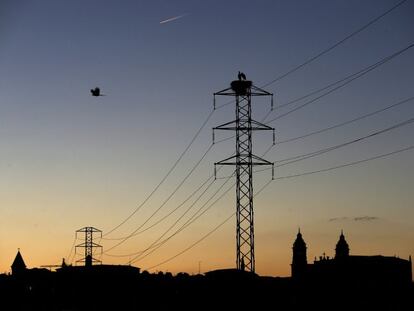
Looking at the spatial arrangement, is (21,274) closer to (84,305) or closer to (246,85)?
(84,305)

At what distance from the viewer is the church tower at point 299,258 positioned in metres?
174

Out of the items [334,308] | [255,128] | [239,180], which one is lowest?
[334,308]

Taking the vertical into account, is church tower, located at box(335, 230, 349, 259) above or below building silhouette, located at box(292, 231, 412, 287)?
above

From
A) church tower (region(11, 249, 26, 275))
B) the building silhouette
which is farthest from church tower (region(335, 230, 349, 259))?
church tower (region(11, 249, 26, 275))

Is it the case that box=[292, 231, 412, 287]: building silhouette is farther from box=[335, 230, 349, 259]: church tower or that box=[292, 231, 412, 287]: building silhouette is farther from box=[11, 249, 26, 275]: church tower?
box=[11, 249, 26, 275]: church tower

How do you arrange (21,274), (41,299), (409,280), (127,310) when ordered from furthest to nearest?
(21,274) < (409,280) < (41,299) < (127,310)

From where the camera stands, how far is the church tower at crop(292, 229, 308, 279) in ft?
570

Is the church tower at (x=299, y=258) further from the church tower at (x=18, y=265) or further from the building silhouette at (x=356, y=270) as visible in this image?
the church tower at (x=18, y=265)

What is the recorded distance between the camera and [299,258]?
587 ft

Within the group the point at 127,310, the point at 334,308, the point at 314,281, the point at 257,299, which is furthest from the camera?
the point at 314,281

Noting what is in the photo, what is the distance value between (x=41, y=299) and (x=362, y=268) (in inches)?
2168

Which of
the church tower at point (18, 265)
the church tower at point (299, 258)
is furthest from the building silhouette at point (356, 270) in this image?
the church tower at point (18, 265)

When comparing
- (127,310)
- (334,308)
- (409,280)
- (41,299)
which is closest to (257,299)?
(334,308)

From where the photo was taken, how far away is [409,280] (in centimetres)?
16625
